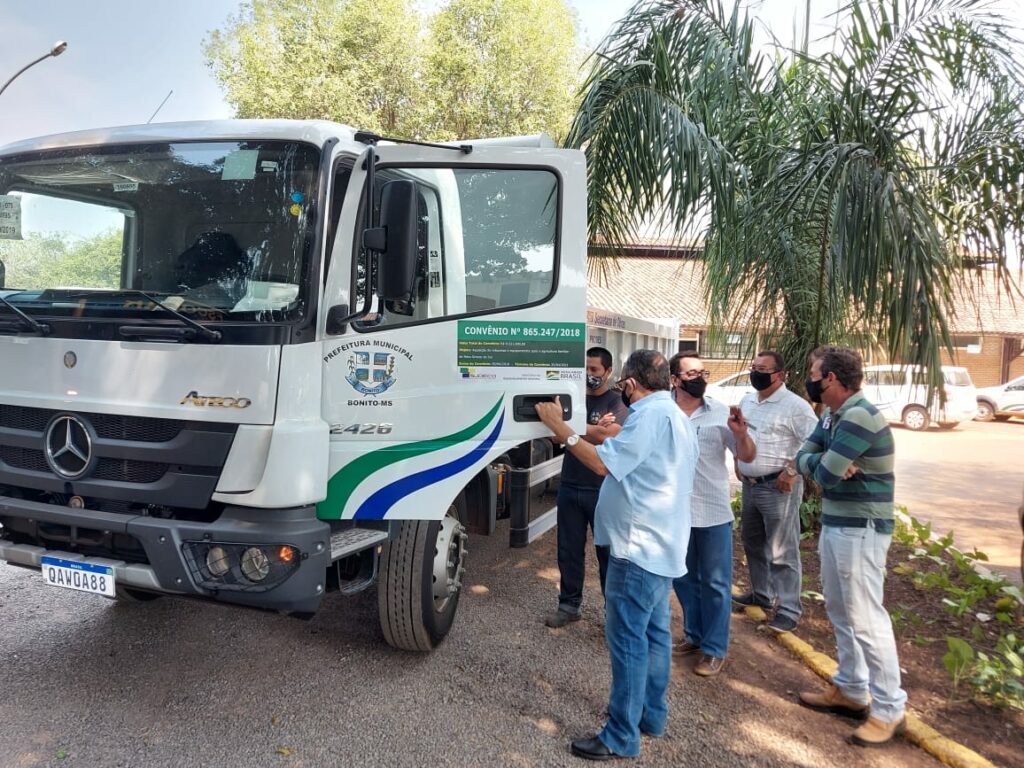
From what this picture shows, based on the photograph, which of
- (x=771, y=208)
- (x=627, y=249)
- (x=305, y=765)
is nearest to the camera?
(x=305, y=765)

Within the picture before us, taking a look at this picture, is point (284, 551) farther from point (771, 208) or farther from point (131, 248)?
point (771, 208)

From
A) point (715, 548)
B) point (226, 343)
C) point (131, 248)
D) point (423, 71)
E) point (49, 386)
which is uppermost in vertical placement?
point (423, 71)

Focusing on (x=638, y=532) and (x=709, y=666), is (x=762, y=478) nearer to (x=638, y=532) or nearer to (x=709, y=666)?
(x=709, y=666)

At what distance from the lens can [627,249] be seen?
6.59 m

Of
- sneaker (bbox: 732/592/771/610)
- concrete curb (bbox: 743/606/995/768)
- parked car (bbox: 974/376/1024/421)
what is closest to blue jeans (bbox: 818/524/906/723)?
concrete curb (bbox: 743/606/995/768)

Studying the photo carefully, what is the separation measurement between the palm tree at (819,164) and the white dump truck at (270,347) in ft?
6.84

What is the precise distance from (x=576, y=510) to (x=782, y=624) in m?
1.43

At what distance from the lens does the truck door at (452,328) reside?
3234 millimetres

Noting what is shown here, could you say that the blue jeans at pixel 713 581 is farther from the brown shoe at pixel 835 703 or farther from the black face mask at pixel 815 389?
the black face mask at pixel 815 389

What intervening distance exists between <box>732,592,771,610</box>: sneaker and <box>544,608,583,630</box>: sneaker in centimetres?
113

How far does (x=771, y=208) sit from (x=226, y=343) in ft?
12.3

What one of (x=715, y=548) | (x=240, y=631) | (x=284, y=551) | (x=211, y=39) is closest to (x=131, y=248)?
(x=284, y=551)

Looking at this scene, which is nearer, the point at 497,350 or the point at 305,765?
the point at 305,765

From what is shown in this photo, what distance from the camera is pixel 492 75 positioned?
16547 mm
